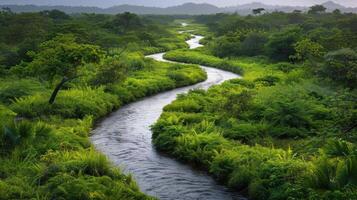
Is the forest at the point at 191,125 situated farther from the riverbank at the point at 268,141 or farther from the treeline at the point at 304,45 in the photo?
the treeline at the point at 304,45

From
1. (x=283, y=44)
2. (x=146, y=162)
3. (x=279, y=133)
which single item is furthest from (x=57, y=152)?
(x=283, y=44)

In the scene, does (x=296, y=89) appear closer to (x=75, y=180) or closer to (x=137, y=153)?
(x=137, y=153)

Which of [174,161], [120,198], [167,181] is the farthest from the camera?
[174,161]

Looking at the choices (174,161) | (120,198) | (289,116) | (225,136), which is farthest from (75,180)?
(289,116)

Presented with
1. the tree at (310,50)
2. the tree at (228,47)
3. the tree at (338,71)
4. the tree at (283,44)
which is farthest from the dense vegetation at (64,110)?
the tree at (228,47)

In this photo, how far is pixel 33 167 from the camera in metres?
18.6

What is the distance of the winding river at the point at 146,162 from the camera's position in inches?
755

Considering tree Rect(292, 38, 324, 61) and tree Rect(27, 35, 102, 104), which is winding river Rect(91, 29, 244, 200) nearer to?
tree Rect(27, 35, 102, 104)

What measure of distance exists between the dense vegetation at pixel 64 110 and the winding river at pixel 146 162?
1.22 meters

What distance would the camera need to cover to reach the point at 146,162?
76.3ft

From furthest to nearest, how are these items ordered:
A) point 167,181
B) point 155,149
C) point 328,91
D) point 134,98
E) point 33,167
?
point 134,98 < point 328,91 < point 155,149 < point 167,181 < point 33,167

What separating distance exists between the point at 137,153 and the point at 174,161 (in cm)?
257

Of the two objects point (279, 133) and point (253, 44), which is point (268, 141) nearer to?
point (279, 133)

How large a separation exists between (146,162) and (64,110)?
10765 millimetres
